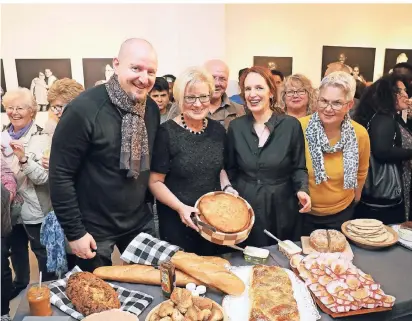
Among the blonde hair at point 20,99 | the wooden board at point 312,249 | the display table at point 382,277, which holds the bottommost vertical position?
the display table at point 382,277

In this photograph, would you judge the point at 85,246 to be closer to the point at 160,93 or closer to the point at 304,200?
the point at 304,200

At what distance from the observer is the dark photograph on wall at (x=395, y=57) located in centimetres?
516

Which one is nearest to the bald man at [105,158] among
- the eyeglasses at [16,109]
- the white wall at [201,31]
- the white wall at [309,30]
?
the eyeglasses at [16,109]

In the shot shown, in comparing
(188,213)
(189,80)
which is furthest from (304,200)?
(189,80)

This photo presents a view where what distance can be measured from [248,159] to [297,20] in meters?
3.49

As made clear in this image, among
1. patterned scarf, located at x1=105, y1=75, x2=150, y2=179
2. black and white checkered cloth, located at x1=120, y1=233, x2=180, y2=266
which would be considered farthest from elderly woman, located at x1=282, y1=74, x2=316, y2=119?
black and white checkered cloth, located at x1=120, y1=233, x2=180, y2=266

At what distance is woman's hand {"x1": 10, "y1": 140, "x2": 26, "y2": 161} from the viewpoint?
2.17 metres

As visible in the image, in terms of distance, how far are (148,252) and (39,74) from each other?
2.66 meters

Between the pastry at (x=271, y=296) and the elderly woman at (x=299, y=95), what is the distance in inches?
57.1

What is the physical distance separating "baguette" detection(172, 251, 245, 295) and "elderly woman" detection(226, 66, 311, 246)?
614mm

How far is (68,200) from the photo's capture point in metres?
1.68

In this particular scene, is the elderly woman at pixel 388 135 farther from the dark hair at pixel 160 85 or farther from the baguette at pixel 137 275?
the baguette at pixel 137 275

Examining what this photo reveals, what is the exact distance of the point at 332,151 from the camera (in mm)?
2145

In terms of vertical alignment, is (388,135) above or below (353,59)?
below
